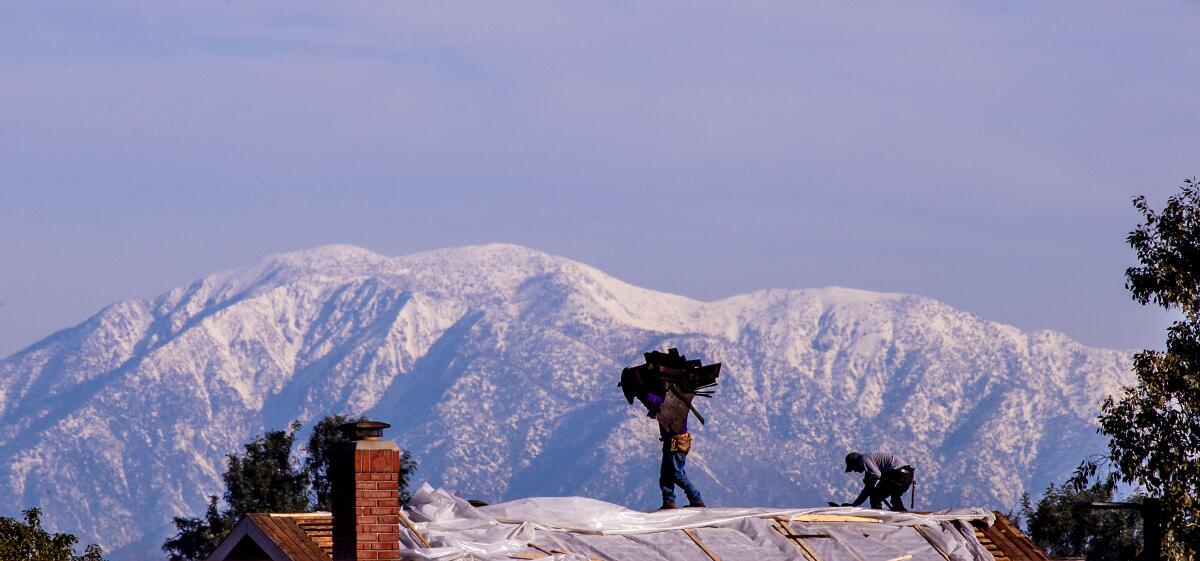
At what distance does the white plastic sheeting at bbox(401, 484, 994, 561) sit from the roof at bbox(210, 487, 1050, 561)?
0.05 feet

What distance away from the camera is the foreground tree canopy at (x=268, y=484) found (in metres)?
102

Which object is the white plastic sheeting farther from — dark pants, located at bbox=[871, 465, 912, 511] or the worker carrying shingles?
dark pants, located at bbox=[871, 465, 912, 511]

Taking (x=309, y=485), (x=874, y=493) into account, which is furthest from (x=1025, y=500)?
(x=874, y=493)

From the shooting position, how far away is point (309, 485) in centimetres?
10319

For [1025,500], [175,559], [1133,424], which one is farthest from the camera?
[1025,500]

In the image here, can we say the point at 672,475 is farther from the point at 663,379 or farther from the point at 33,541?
the point at 33,541

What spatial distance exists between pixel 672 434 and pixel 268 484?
242ft

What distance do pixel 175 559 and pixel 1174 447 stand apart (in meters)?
70.5

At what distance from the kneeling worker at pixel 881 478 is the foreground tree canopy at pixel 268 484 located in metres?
66.4

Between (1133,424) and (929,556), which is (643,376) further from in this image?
(1133,424)

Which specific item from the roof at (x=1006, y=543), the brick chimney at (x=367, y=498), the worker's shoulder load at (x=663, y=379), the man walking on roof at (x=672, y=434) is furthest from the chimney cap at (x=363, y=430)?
the roof at (x=1006, y=543)

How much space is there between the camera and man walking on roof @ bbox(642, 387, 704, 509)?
107 ft

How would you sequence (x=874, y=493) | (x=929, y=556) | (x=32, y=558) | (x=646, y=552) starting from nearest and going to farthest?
1. (x=646, y=552)
2. (x=929, y=556)
3. (x=874, y=493)
4. (x=32, y=558)

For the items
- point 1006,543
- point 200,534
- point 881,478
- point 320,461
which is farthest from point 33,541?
point 200,534
